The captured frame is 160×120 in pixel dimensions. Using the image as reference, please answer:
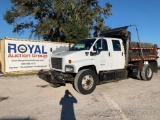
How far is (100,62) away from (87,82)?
51.9 inches

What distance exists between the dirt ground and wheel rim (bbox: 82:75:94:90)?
362 mm

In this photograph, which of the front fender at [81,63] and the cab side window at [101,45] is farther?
the cab side window at [101,45]

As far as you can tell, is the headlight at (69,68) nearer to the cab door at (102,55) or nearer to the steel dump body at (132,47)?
the cab door at (102,55)

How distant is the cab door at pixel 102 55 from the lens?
9375 millimetres

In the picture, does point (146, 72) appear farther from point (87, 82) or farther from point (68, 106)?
point (68, 106)

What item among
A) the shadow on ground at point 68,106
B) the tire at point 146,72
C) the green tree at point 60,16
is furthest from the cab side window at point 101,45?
the green tree at point 60,16

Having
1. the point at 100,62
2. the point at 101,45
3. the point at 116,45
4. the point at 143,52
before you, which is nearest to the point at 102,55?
the point at 100,62

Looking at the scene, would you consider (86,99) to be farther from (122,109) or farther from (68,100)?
(122,109)

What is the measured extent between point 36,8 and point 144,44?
665 inches

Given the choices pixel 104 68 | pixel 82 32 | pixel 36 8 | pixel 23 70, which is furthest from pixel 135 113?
pixel 36 8

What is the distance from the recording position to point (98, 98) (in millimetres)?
8016

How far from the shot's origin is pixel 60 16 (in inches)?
998

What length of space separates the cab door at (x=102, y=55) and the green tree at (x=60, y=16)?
525 inches

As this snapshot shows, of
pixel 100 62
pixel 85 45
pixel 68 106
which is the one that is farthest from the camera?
pixel 85 45
